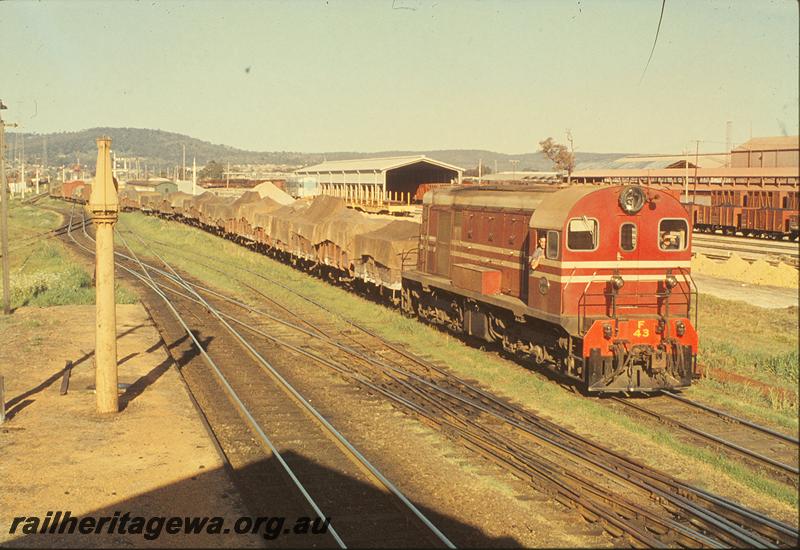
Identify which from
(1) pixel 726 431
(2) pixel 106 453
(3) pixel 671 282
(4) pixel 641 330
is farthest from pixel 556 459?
(2) pixel 106 453

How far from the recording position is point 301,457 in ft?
42.6

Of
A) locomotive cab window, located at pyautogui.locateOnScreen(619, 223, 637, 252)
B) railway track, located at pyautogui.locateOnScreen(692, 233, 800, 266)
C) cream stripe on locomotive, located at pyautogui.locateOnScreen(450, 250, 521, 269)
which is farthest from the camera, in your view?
railway track, located at pyautogui.locateOnScreen(692, 233, 800, 266)

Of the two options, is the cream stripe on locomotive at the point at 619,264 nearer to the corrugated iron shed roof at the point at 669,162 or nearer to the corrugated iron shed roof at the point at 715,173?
the corrugated iron shed roof at the point at 715,173

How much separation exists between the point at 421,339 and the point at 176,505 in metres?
12.7

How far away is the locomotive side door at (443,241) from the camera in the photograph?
23.1m

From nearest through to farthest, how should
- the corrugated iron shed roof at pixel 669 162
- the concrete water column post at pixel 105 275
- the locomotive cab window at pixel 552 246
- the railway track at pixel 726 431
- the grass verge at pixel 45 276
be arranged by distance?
the railway track at pixel 726 431
the concrete water column post at pixel 105 275
the locomotive cab window at pixel 552 246
the grass verge at pixel 45 276
the corrugated iron shed roof at pixel 669 162

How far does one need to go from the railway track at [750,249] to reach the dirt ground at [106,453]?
2784cm

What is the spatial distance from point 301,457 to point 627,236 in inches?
312

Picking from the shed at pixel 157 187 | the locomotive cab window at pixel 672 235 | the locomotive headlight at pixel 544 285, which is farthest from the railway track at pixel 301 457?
the shed at pixel 157 187

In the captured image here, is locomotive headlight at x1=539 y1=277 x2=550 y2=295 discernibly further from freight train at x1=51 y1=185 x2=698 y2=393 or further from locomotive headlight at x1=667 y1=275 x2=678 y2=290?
locomotive headlight at x1=667 y1=275 x2=678 y2=290

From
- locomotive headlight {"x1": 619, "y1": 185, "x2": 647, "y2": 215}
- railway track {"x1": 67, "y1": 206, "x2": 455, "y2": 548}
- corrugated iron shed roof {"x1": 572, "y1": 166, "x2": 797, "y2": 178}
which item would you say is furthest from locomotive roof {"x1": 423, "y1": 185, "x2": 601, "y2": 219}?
corrugated iron shed roof {"x1": 572, "y1": 166, "x2": 797, "y2": 178}

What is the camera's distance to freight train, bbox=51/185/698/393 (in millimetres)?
16047

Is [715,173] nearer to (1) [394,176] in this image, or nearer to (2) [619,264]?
(1) [394,176]

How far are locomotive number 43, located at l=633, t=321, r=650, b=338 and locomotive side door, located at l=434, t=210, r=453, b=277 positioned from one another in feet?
25.7
